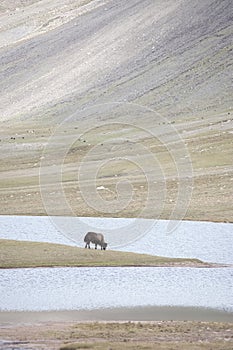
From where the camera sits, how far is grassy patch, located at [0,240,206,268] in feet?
160

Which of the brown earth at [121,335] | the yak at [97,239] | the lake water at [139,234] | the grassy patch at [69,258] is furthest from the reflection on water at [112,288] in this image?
the lake water at [139,234]

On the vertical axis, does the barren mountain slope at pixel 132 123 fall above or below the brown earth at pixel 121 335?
above

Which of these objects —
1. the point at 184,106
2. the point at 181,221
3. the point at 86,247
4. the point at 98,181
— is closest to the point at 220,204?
the point at 181,221

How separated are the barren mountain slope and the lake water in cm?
501

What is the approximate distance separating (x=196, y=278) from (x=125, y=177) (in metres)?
51.8

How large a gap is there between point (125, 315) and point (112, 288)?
5.15 metres

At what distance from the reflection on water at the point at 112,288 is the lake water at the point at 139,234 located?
233 inches

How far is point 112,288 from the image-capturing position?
42.2 metres

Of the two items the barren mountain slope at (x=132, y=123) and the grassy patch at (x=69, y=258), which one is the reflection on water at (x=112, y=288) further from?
the barren mountain slope at (x=132, y=123)

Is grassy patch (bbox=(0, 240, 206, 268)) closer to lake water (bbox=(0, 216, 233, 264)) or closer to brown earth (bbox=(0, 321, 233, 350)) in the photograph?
lake water (bbox=(0, 216, 233, 264))

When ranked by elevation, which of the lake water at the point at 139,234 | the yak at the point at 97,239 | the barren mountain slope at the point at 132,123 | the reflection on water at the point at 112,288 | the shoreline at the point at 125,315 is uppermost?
the barren mountain slope at the point at 132,123

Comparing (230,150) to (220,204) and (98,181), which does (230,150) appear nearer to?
(98,181)

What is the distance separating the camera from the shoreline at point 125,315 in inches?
1419

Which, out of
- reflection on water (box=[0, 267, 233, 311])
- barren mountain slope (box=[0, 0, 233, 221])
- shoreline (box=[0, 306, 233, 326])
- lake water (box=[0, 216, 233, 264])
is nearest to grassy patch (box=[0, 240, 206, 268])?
reflection on water (box=[0, 267, 233, 311])
